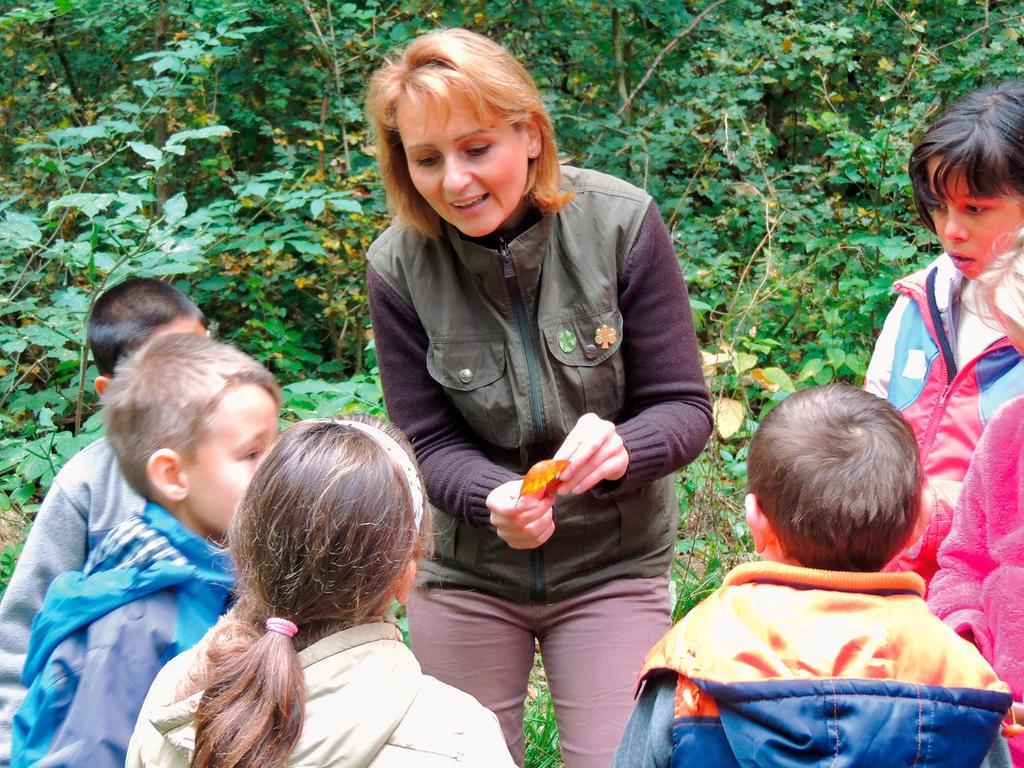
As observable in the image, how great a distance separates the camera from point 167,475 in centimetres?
218

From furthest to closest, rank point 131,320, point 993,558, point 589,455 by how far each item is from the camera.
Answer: point 131,320
point 589,455
point 993,558

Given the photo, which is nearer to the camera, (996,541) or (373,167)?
(996,541)

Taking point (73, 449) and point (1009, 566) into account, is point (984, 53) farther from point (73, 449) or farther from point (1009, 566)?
point (73, 449)

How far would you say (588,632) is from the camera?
238 cm

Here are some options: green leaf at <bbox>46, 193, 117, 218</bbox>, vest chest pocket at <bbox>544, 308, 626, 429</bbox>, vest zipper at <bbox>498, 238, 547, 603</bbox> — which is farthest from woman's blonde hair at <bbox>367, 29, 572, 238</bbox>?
green leaf at <bbox>46, 193, 117, 218</bbox>

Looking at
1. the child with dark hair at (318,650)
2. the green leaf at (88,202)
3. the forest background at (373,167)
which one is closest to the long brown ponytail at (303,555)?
the child with dark hair at (318,650)

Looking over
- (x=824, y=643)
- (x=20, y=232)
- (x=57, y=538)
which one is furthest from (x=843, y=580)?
(x=20, y=232)

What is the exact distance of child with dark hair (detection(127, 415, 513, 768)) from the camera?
1549mm

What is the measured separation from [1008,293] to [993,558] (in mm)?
523

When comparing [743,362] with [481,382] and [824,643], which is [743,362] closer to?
[481,382]

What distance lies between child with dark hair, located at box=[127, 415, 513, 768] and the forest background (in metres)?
2.39

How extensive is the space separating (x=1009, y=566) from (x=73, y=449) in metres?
3.35

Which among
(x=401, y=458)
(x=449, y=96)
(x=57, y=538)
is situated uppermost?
(x=449, y=96)

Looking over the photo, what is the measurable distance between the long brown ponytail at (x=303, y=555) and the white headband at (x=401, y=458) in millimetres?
11
